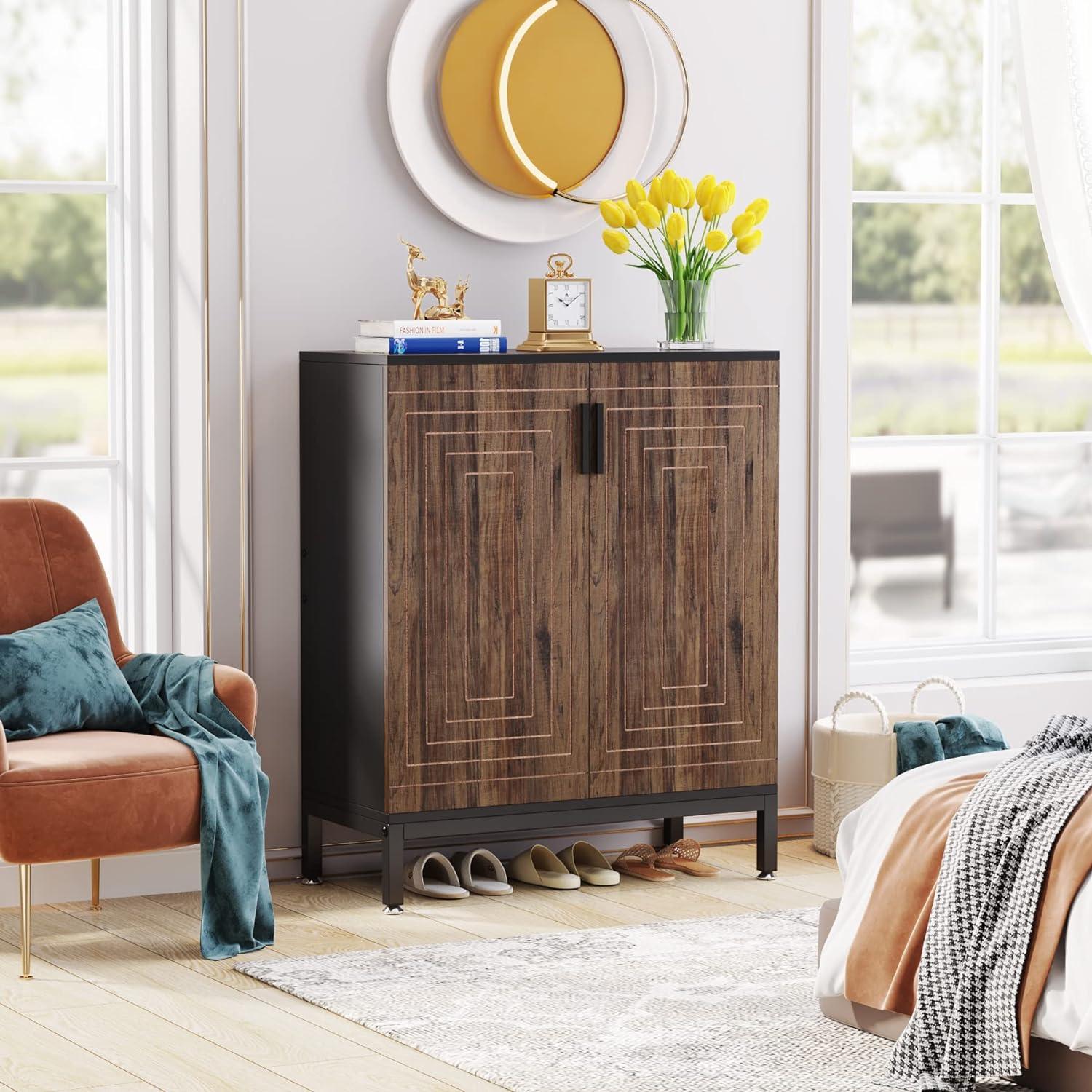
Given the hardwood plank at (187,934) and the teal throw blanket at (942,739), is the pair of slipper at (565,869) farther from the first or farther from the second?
the teal throw blanket at (942,739)

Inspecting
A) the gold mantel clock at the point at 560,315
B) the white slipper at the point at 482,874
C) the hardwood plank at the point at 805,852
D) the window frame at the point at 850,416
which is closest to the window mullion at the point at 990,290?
the window frame at the point at 850,416

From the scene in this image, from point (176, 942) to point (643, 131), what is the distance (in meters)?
2.26

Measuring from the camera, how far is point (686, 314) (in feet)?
15.0

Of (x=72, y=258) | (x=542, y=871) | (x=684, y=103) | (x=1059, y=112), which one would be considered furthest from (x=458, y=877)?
(x=1059, y=112)

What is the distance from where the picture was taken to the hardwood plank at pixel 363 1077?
3.06 m

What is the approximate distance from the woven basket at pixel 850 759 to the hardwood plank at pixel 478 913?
0.84 metres

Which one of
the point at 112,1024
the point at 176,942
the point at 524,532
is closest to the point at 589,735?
the point at 524,532

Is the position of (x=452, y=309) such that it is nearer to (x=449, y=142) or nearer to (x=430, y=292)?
(x=430, y=292)

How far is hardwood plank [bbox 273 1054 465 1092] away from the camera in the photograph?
3064 millimetres

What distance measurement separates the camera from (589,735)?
4.37 m

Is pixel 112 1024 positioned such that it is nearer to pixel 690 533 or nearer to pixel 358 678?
pixel 358 678

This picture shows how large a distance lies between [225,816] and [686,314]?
163cm

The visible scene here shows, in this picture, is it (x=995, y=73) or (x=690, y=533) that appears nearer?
(x=690, y=533)

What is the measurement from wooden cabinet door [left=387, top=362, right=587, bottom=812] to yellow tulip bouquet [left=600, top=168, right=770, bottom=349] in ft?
1.30
